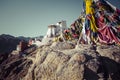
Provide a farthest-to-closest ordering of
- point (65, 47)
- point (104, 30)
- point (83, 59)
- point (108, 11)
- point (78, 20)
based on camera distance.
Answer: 1. point (78, 20)
2. point (108, 11)
3. point (104, 30)
4. point (65, 47)
5. point (83, 59)

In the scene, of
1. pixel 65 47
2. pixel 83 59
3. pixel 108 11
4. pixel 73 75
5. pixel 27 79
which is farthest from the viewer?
pixel 108 11

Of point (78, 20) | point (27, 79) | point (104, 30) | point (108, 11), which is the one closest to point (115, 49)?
point (104, 30)

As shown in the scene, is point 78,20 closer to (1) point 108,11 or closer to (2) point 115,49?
(1) point 108,11

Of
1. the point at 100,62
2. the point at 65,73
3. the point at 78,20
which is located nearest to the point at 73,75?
the point at 65,73

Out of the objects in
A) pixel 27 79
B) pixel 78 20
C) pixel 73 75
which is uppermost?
pixel 78 20

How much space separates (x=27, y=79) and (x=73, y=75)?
A: 3064 mm

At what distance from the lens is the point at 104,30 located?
44.4 ft

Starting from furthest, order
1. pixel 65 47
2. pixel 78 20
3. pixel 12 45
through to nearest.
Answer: pixel 12 45 < pixel 78 20 < pixel 65 47

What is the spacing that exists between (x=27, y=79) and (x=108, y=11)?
31.3 ft

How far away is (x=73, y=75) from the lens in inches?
288

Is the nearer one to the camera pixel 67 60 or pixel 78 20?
pixel 67 60

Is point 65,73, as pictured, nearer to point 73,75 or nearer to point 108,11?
point 73,75

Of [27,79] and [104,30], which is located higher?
[104,30]

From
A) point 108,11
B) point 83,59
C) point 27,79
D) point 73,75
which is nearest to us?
point 73,75
